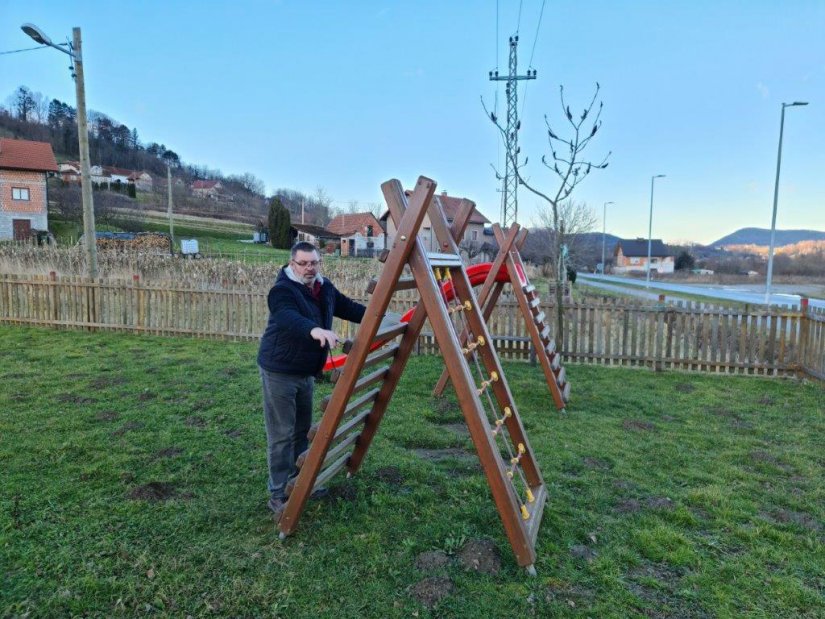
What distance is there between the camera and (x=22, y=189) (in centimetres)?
4200

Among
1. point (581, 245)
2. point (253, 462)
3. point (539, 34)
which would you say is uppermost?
point (539, 34)

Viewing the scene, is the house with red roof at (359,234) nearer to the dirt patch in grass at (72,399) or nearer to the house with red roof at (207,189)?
the house with red roof at (207,189)

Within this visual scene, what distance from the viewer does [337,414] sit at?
3.12 m

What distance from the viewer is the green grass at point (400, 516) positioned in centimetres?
274

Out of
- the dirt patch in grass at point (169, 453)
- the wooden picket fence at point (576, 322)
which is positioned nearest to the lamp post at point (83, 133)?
the wooden picket fence at point (576, 322)

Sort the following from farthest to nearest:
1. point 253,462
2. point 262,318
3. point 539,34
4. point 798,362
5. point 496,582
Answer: point 539,34 < point 262,318 < point 798,362 < point 253,462 < point 496,582

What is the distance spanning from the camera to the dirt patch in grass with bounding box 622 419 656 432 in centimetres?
566

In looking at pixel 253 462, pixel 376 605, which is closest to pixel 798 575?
pixel 376 605

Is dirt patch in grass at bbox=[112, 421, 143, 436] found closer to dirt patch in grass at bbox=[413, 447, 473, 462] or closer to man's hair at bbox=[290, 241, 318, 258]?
dirt patch in grass at bbox=[413, 447, 473, 462]

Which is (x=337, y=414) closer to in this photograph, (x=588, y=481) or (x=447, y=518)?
(x=447, y=518)

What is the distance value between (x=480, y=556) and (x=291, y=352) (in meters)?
1.69

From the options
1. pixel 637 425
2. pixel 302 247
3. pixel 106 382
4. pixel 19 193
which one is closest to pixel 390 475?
pixel 302 247

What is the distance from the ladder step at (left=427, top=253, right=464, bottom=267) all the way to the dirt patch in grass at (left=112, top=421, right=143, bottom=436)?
150 inches

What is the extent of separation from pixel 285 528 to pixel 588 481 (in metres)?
2.42
